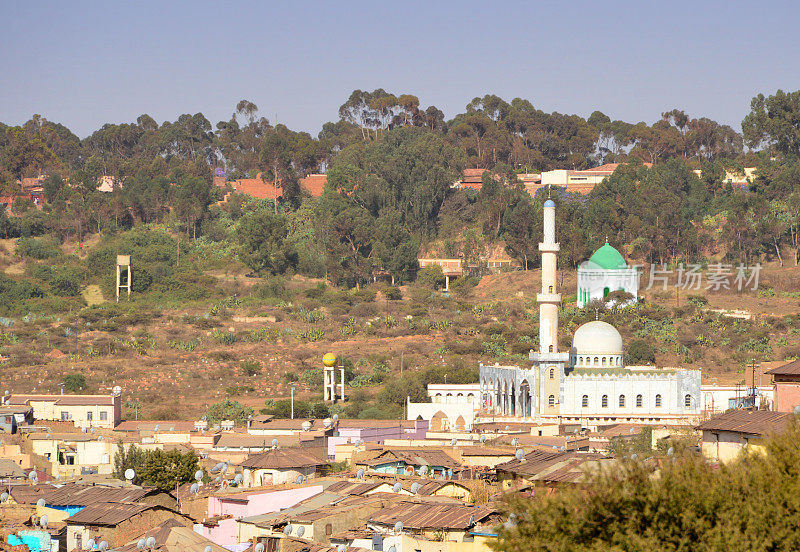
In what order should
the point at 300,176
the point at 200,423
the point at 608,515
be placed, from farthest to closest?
the point at 300,176, the point at 200,423, the point at 608,515

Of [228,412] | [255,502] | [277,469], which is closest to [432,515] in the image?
[255,502]

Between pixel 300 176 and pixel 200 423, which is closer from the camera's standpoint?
pixel 200 423

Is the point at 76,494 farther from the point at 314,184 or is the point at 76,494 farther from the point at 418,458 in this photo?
the point at 314,184

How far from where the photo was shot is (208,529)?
27219 mm

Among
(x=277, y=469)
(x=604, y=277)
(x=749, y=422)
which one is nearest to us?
(x=749, y=422)

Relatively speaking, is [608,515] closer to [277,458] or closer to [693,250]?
[277,458]

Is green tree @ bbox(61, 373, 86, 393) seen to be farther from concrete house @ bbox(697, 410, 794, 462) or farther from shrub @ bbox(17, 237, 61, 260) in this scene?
concrete house @ bbox(697, 410, 794, 462)

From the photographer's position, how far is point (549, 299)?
5553cm

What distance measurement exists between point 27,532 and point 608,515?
46.2 feet

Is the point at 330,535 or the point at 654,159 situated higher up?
the point at 654,159

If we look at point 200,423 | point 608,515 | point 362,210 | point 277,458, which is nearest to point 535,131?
point 362,210

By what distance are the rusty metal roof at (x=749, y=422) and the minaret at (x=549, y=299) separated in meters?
25.4

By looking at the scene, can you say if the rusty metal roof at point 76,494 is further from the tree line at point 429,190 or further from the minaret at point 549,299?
the tree line at point 429,190

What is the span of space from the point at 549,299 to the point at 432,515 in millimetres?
31619
